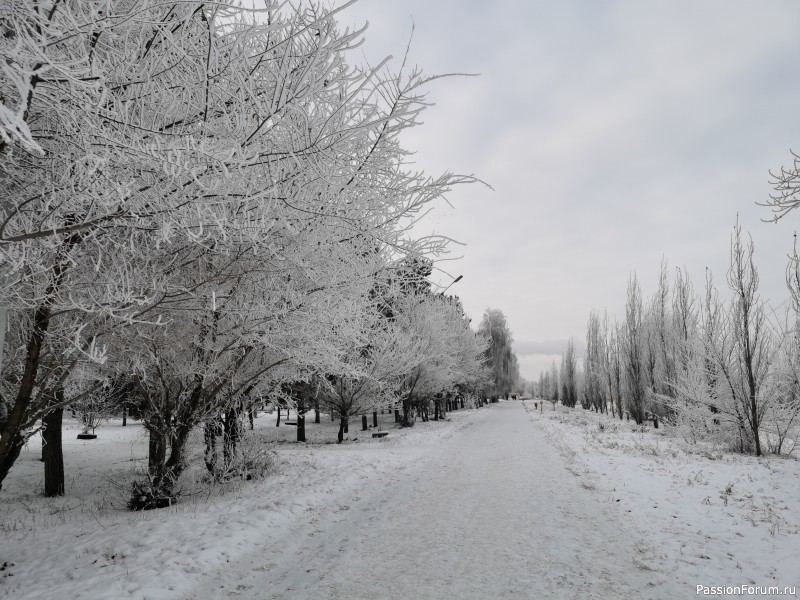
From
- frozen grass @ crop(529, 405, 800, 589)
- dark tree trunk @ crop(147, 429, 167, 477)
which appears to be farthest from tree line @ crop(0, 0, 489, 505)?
frozen grass @ crop(529, 405, 800, 589)

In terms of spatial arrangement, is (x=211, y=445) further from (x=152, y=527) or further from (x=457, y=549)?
(x=457, y=549)

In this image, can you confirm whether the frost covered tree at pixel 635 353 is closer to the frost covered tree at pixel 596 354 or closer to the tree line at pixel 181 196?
the frost covered tree at pixel 596 354

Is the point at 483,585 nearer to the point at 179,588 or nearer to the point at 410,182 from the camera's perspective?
the point at 179,588

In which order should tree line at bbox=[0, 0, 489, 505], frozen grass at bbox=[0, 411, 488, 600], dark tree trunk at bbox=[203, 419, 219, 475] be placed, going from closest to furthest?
tree line at bbox=[0, 0, 489, 505] < frozen grass at bbox=[0, 411, 488, 600] < dark tree trunk at bbox=[203, 419, 219, 475]

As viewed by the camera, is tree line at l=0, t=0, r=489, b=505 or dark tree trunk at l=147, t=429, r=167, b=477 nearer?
tree line at l=0, t=0, r=489, b=505

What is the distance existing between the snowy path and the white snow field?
0.02 m

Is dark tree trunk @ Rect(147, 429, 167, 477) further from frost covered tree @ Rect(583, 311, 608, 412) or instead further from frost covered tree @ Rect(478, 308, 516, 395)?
frost covered tree @ Rect(478, 308, 516, 395)

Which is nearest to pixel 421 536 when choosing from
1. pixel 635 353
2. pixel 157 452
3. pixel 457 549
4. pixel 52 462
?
pixel 457 549

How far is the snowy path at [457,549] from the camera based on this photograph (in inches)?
163

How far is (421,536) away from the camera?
554 centimetres

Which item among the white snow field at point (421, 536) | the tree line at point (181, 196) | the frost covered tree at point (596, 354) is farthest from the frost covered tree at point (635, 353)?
the tree line at point (181, 196)

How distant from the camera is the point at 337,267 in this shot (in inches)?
187

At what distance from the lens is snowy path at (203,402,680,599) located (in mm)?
4148

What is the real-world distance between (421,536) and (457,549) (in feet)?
2.02
